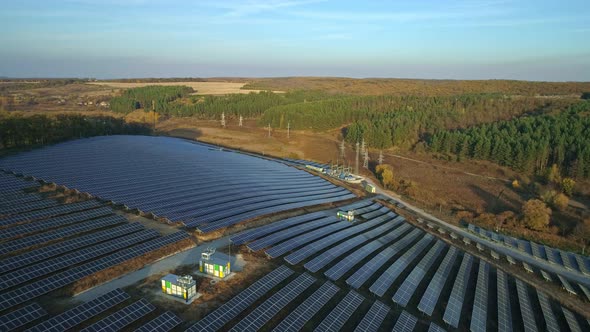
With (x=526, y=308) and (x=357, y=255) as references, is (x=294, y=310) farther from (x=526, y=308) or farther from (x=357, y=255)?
(x=526, y=308)

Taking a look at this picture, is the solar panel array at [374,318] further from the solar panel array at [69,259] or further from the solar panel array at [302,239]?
the solar panel array at [69,259]

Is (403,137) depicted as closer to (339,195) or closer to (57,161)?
(339,195)

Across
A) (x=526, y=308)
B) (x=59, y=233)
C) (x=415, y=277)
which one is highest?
(x=59, y=233)

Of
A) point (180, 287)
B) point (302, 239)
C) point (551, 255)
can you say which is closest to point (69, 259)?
point (180, 287)

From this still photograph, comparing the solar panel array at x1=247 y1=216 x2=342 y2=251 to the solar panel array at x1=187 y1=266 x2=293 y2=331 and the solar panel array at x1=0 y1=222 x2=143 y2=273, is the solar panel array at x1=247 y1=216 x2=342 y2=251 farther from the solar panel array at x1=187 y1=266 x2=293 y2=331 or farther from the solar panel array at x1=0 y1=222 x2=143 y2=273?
the solar panel array at x1=0 y1=222 x2=143 y2=273

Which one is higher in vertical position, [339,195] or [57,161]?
[57,161]

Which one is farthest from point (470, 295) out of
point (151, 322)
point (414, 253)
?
point (151, 322)
